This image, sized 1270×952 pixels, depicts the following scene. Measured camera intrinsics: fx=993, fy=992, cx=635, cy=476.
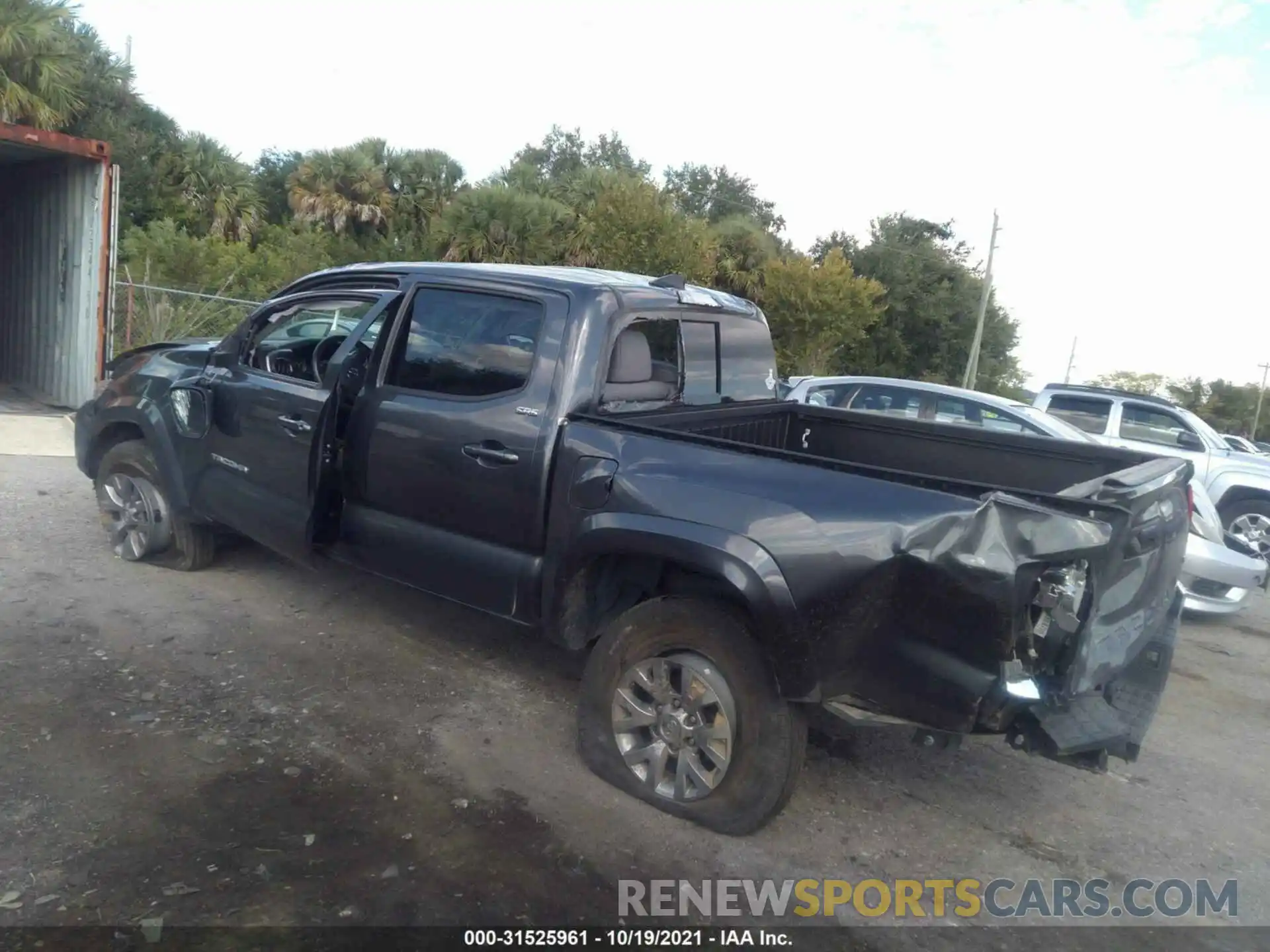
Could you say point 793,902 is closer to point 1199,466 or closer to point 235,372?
point 235,372

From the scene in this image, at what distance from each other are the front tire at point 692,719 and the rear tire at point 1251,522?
8.11m

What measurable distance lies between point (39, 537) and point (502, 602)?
4.18m

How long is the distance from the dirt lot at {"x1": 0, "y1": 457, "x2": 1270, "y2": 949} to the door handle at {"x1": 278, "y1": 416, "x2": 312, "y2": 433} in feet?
3.83

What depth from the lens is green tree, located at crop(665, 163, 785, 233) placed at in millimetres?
42906

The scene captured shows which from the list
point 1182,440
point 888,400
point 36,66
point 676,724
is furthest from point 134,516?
point 36,66

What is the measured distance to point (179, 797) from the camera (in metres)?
3.64

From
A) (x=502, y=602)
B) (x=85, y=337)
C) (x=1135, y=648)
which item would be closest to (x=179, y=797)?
(x=502, y=602)

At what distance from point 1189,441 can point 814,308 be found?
53.4ft

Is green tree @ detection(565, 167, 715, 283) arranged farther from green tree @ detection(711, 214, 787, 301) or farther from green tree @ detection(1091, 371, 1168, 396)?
green tree @ detection(1091, 371, 1168, 396)

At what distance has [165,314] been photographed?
14258 mm

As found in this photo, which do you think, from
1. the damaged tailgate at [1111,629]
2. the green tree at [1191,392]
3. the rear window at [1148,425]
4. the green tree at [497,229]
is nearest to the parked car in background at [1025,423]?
the rear window at [1148,425]

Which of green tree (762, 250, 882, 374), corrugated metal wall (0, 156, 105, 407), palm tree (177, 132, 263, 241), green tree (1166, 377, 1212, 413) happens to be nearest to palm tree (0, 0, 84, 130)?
corrugated metal wall (0, 156, 105, 407)

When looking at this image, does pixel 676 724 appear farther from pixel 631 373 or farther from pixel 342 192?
pixel 342 192

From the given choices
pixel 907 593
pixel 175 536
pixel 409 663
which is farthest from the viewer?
pixel 175 536
